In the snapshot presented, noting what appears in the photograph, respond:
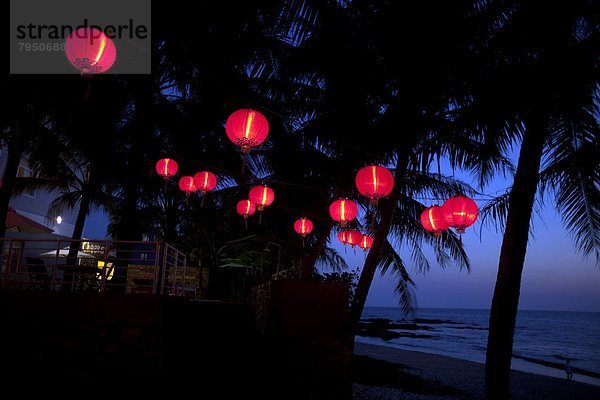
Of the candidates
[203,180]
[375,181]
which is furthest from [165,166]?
[375,181]

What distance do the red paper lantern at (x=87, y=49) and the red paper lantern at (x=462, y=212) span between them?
5.59 meters

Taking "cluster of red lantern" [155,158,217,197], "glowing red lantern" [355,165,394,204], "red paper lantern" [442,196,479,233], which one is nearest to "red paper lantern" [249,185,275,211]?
"cluster of red lantern" [155,158,217,197]

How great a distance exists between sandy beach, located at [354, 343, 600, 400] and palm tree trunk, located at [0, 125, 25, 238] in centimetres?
842

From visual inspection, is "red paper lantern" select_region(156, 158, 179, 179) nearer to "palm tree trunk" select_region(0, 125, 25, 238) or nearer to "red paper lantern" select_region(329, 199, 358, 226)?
"palm tree trunk" select_region(0, 125, 25, 238)

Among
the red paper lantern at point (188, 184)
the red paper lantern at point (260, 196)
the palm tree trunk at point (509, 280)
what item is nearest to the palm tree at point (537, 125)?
the palm tree trunk at point (509, 280)

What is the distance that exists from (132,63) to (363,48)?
5298 millimetres

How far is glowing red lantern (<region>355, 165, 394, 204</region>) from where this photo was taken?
641cm

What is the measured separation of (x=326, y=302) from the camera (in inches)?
202

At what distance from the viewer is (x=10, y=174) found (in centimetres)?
772

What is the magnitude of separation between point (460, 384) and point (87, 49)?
43.6ft

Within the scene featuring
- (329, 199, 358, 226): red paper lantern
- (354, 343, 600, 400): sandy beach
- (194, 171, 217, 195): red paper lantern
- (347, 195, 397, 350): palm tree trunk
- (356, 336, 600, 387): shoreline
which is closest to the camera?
(347, 195, 397, 350): palm tree trunk

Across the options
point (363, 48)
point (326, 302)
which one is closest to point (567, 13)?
point (363, 48)

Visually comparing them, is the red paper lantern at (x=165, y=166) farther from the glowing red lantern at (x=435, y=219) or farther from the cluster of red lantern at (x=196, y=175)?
the glowing red lantern at (x=435, y=219)

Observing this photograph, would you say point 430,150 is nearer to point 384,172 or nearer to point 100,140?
point 384,172
